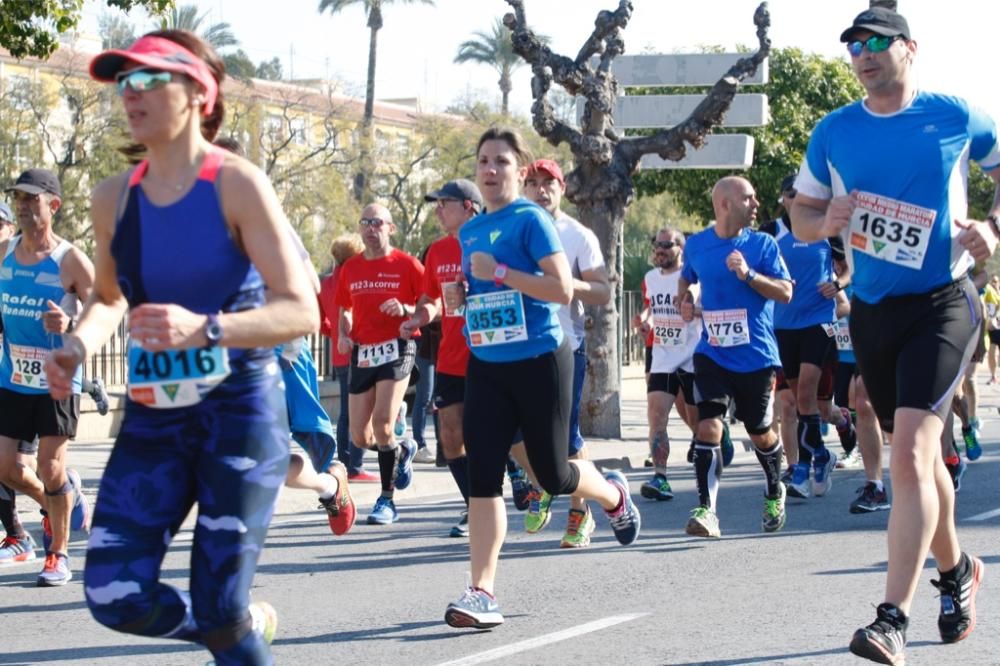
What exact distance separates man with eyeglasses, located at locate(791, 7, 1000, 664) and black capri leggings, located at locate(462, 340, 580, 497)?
1.33 m

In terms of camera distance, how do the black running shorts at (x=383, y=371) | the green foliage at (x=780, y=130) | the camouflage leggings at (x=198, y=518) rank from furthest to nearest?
1. the green foliage at (x=780, y=130)
2. the black running shorts at (x=383, y=371)
3. the camouflage leggings at (x=198, y=518)

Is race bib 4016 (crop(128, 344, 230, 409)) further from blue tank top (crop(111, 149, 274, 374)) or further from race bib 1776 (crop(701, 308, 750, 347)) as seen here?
race bib 1776 (crop(701, 308, 750, 347))

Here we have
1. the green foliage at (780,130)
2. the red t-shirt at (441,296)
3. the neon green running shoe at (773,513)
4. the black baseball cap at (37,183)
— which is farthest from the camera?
the green foliage at (780,130)

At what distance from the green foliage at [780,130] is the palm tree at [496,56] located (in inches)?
1193

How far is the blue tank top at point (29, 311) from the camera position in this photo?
804 centimetres

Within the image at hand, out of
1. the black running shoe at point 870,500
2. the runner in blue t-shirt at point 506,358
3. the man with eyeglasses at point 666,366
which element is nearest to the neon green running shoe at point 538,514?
the runner in blue t-shirt at point 506,358

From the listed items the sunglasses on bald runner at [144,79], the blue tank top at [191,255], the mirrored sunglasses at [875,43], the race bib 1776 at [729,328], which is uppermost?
the mirrored sunglasses at [875,43]

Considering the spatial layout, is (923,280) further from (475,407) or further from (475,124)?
(475,124)

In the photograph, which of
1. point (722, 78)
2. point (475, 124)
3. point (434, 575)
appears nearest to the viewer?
point (434, 575)

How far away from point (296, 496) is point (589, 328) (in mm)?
5156

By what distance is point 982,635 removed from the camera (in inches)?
241

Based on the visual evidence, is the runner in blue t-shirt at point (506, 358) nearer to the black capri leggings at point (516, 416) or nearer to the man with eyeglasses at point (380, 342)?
the black capri leggings at point (516, 416)

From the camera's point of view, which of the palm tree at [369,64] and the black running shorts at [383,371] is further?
the palm tree at [369,64]

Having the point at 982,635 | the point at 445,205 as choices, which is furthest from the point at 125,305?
the point at 445,205
